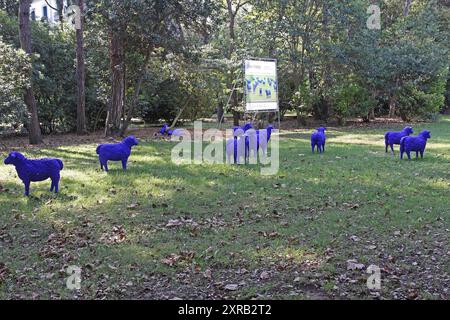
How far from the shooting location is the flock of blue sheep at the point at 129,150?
783 centimetres

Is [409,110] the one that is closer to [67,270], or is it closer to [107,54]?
[107,54]

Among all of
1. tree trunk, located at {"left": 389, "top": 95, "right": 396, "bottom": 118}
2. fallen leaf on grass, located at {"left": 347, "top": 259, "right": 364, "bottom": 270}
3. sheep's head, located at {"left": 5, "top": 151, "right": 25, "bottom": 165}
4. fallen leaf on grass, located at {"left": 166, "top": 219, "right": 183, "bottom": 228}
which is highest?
tree trunk, located at {"left": 389, "top": 95, "right": 396, "bottom": 118}

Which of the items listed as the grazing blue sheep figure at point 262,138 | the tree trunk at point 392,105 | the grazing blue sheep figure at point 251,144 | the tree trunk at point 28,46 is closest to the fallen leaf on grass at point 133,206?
the grazing blue sheep figure at point 251,144

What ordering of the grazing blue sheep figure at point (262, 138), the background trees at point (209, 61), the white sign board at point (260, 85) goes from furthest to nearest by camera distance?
the background trees at point (209, 61) → the white sign board at point (260, 85) → the grazing blue sheep figure at point (262, 138)

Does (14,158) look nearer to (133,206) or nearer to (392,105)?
(133,206)

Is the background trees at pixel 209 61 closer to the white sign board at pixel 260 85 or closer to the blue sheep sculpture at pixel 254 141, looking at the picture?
the white sign board at pixel 260 85

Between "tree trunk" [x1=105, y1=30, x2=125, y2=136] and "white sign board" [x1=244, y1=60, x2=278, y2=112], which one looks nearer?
"white sign board" [x1=244, y1=60, x2=278, y2=112]

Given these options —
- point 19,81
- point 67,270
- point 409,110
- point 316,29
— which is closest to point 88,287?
point 67,270

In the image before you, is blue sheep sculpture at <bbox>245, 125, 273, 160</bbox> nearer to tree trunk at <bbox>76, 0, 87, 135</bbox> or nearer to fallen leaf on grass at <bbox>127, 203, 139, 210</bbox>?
fallen leaf on grass at <bbox>127, 203, 139, 210</bbox>

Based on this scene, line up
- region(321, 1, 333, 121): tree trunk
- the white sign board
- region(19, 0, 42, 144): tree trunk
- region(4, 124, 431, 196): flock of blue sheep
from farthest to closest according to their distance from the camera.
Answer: region(321, 1, 333, 121): tree trunk → the white sign board → region(19, 0, 42, 144): tree trunk → region(4, 124, 431, 196): flock of blue sheep

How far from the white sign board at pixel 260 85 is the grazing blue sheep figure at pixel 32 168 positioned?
10.8 meters

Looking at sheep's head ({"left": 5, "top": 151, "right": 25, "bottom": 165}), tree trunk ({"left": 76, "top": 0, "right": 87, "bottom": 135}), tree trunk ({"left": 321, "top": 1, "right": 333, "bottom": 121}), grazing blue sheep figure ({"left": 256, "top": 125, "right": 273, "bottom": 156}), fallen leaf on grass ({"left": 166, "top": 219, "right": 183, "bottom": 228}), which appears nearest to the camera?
fallen leaf on grass ({"left": 166, "top": 219, "right": 183, "bottom": 228})

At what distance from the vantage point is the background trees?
1828 cm

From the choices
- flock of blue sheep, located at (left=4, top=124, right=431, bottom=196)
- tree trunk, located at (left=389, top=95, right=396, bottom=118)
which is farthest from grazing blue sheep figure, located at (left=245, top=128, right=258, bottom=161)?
tree trunk, located at (left=389, top=95, right=396, bottom=118)
